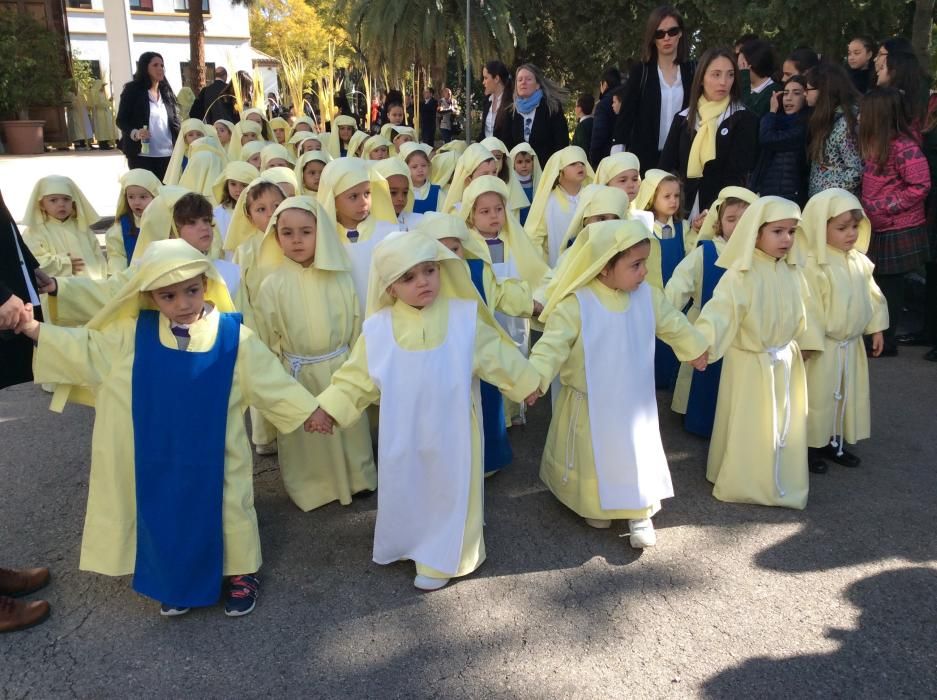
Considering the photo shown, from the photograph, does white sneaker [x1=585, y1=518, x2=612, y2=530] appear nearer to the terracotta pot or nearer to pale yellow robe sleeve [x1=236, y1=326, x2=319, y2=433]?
pale yellow robe sleeve [x1=236, y1=326, x2=319, y2=433]

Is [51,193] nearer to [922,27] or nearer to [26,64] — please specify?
[922,27]

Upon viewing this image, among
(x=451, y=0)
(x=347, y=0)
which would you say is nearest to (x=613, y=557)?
(x=451, y=0)

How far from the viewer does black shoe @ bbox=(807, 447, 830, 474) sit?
443 cm

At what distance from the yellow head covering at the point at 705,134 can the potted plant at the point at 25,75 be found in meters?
22.9

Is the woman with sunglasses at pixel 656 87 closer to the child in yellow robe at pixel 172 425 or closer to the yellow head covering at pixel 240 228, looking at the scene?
the yellow head covering at pixel 240 228

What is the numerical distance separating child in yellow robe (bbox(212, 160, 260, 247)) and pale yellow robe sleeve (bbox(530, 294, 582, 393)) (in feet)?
9.78

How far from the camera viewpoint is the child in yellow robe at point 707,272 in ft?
15.5

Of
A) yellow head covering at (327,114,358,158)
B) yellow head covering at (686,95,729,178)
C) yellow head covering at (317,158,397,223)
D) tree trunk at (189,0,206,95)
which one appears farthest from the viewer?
tree trunk at (189,0,206,95)

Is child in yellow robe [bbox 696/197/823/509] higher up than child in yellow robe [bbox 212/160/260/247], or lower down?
lower down

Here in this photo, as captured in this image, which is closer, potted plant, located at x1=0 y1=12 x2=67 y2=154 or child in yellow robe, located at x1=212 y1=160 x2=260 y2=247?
child in yellow robe, located at x1=212 y1=160 x2=260 y2=247

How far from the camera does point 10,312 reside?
2.93 metres

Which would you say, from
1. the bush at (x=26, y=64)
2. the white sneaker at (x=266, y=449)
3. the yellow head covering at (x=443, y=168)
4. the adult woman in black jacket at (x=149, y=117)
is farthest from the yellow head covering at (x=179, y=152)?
the bush at (x=26, y=64)

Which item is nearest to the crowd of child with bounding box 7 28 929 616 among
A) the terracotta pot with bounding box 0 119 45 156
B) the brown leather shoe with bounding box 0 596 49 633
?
the brown leather shoe with bounding box 0 596 49 633

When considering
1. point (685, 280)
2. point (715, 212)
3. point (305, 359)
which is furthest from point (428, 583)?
point (715, 212)
